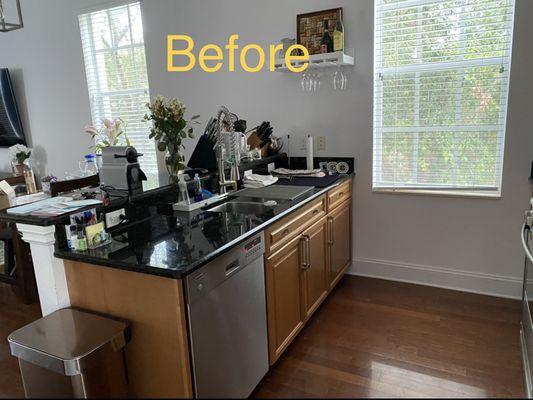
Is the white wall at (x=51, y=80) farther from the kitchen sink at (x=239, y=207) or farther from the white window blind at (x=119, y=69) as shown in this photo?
the kitchen sink at (x=239, y=207)

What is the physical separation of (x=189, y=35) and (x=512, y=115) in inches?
109

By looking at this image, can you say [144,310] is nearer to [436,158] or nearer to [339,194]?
[339,194]

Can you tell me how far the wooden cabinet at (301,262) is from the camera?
81.1 inches

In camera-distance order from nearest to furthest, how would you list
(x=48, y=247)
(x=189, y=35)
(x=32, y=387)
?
(x=32, y=387) < (x=48, y=247) < (x=189, y=35)

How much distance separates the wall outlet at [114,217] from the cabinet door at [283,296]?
0.76 m

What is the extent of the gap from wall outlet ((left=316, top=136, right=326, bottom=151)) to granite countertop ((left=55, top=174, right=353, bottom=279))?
1.18 metres

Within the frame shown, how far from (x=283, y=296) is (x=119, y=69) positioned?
10.9 feet

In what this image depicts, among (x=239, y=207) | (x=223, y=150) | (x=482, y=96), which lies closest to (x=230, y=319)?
(x=239, y=207)

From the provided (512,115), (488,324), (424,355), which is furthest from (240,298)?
(512,115)

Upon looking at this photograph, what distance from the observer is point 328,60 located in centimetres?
296

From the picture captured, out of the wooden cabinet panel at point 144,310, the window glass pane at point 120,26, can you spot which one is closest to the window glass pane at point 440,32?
the wooden cabinet panel at point 144,310

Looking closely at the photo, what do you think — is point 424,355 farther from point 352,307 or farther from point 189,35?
point 189,35

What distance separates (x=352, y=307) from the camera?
9.34ft

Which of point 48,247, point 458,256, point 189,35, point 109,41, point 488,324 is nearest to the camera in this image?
point 48,247
